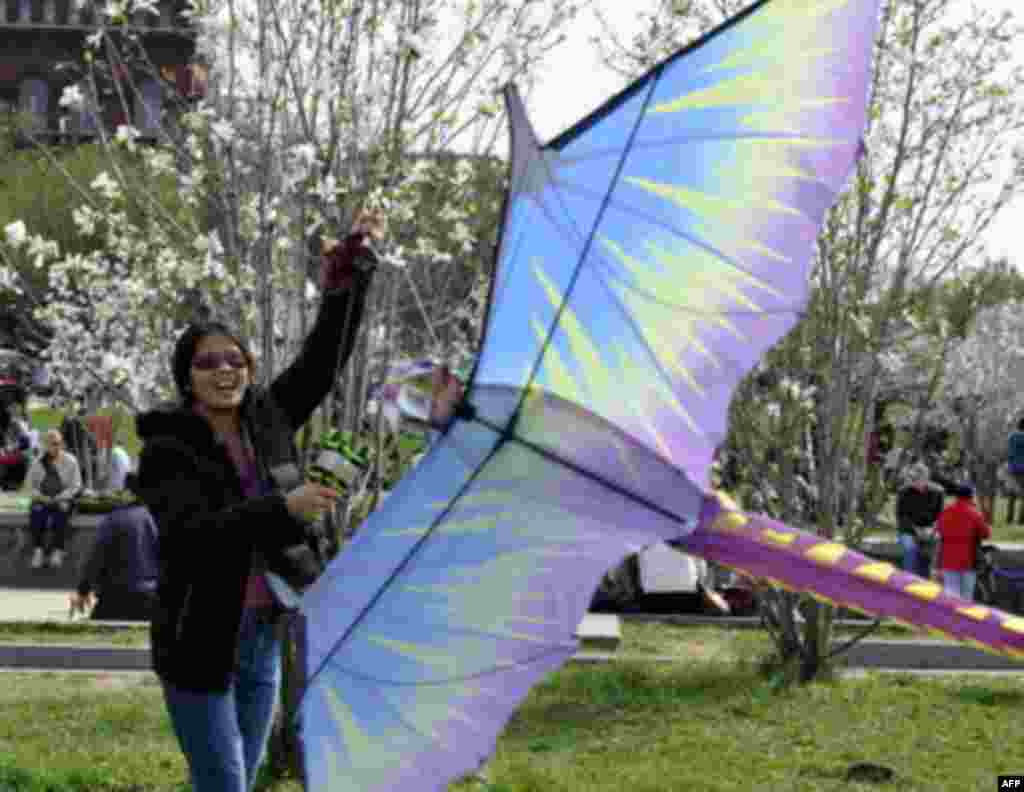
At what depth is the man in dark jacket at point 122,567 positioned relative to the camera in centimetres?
1130

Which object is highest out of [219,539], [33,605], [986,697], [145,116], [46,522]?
[145,116]

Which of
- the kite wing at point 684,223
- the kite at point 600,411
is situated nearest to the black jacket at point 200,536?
the kite at point 600,411

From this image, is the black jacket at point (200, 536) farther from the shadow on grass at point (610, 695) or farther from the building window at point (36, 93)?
the building window at point (36, 93)

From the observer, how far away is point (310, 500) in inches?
151

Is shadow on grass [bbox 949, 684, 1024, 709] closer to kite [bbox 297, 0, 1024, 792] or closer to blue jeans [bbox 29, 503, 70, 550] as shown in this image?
kite [bbox 297, 0, 1024, 792]

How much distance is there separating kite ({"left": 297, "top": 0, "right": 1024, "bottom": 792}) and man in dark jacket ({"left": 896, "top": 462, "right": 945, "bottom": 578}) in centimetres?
1349

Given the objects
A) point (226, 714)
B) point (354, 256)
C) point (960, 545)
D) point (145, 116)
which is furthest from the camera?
point (960, 545)

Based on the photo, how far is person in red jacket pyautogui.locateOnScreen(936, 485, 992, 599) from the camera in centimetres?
1366

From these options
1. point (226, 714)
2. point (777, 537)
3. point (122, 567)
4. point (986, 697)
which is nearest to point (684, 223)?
point (777, 537)

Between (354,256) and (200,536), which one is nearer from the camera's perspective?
(200,536)

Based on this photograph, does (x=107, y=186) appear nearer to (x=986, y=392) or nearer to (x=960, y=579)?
(x=960, y=579)

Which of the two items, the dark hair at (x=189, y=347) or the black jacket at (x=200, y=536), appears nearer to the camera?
the black jacket at (x=200, y=536)

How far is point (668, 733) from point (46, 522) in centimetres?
1192

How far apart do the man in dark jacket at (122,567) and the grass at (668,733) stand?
4.22 ft
